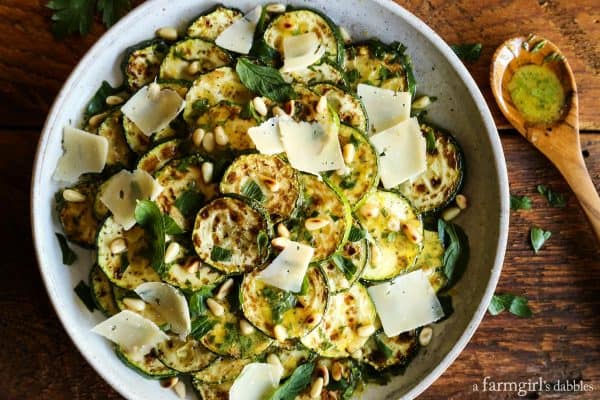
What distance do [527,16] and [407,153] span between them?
954 millimetres

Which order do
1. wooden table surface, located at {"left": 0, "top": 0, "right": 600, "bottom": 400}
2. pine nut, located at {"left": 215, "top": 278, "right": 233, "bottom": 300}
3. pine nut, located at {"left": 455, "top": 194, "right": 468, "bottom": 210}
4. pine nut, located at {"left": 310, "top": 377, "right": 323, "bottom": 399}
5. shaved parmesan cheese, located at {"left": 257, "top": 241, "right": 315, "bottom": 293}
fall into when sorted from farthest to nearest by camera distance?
wooden table surface, located at {"left": 0, "top": 0, "right": 600, "bottom": 400}
pine nut, located at {"left": 455, "top": 194, "right": 468, "bottom": 210}
pine nut, located at {"left": 310, "top": 377, "right": 323, "bottom": 399}
pine nut, located at {"left": 215, "top": 278, "right": 233, "bottom": 300}
shaved parmesan cheese, located at {"left": 257, "top": 241, "right": 315, "bottom": 293}

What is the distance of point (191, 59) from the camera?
2338 mm

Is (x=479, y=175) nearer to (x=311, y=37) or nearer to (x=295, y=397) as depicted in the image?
(x=311, y=37)

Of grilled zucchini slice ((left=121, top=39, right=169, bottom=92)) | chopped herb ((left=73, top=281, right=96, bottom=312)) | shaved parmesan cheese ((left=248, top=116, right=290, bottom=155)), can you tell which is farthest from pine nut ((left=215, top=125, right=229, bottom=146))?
chopped herb ((left=73, top=281, right=96, bottom=312))

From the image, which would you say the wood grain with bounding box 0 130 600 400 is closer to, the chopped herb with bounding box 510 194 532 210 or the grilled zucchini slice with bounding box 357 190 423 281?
the chopped herb with bounding box 510 194 532 210

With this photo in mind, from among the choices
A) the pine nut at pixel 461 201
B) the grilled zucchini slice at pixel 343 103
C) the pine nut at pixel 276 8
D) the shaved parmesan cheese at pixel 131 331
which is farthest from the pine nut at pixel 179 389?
the pine nut at pixel 276 8

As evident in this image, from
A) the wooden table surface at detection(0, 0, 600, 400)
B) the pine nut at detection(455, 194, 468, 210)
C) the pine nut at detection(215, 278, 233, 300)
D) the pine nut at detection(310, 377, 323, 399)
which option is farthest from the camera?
the wooden table surface at detection(0, 0, 600, 400)

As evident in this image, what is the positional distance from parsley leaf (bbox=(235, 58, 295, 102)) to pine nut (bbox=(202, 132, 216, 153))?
0.21 metres

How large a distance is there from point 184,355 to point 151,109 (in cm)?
87

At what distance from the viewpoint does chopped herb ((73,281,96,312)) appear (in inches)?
91.3

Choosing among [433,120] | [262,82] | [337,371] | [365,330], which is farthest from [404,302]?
[262,82]

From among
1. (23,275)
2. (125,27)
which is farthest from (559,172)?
(23,275)

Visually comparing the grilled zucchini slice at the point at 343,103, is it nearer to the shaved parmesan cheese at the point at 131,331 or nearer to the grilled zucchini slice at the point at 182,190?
the grilled zucchini slice at the point at 182,190

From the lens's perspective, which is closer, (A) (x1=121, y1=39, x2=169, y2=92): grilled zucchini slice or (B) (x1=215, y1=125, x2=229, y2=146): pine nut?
(B) (x1=215, y1=125, x2=229, y2=146): pine nut
